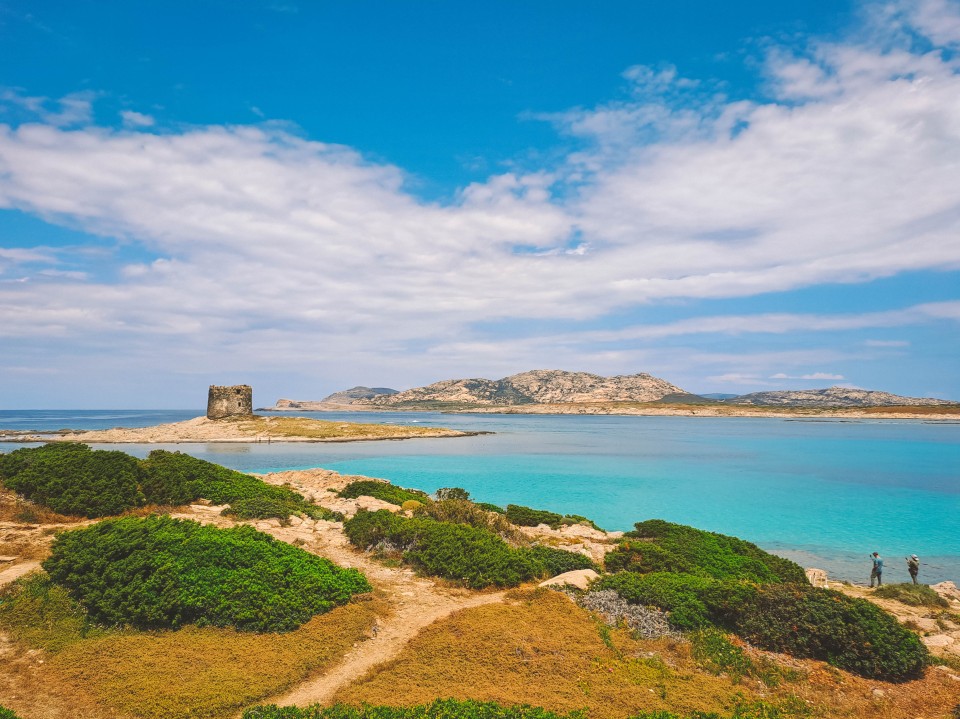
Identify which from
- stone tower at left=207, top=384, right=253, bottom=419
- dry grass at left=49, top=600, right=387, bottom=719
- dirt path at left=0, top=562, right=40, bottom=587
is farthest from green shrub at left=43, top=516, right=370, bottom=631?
stone tower at left=207, top=384, right=253, bottom=419

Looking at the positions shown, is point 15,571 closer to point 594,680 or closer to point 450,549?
point 450,549

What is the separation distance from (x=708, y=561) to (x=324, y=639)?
1248 centimetres

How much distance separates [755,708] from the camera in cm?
755

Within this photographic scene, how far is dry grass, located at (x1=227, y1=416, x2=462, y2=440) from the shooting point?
2948 inches

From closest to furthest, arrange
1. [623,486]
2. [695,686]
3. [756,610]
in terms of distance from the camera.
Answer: [695,686] → [756,610] → [623,486]

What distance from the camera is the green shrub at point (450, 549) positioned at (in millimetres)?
13258

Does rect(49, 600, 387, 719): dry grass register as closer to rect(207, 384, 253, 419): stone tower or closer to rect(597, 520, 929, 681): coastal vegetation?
rect(597, 520, 929, 681): coastal vegetation

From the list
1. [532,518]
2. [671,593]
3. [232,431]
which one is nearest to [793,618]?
[671,593]

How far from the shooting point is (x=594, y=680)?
8180 millimetres

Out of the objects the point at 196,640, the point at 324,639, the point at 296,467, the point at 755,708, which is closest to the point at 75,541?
the point at 196,640

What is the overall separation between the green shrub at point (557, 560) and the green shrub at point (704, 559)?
85 cm

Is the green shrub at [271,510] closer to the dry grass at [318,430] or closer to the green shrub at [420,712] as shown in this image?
the green shrub at [420,712]

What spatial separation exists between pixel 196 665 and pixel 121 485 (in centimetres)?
1261

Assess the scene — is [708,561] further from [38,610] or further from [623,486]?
[623,486]
